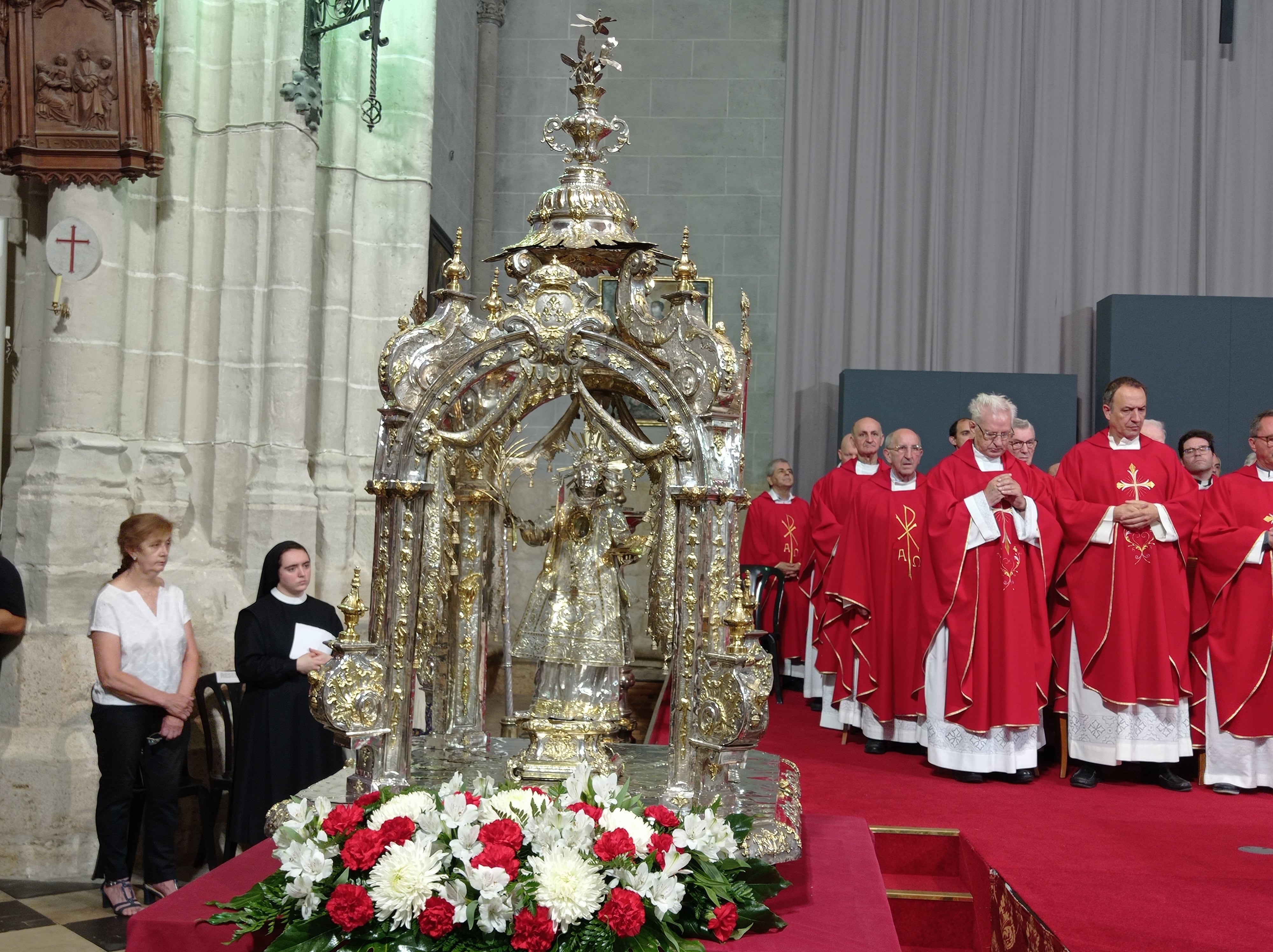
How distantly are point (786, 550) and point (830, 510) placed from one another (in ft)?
3.92

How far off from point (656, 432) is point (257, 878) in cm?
746

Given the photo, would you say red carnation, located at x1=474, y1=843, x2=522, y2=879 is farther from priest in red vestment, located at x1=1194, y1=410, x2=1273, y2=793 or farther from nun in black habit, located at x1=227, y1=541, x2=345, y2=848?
priest in red vestment, located at x1=1194, y1=410, x2=1273, y2=793

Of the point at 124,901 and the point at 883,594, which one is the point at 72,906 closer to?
the point at 124,901

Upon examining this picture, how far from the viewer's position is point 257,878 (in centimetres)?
306

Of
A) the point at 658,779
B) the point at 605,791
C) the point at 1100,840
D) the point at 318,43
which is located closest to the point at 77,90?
the point at 318,43

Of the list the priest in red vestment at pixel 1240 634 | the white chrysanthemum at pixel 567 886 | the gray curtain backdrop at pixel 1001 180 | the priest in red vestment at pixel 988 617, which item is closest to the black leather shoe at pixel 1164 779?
the priest in red vestment at pixel 1240 634

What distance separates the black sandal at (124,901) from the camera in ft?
15.3

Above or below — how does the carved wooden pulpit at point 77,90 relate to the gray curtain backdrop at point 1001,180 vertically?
below

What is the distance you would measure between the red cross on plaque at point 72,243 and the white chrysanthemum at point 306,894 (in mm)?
3707

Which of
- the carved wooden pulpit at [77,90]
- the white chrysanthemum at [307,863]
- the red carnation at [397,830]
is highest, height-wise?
the carved wooden pulpit at [77,90]

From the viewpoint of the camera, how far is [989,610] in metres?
5.93

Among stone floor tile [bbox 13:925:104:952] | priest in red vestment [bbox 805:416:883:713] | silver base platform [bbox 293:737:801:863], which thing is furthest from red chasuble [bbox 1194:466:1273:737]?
stone floor tile [bbox 13:925:104:952]

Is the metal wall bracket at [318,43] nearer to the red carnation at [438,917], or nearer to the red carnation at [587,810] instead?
the red carnation at [587,810]

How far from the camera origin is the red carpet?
3750mm
